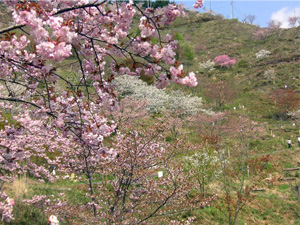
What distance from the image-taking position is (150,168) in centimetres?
539

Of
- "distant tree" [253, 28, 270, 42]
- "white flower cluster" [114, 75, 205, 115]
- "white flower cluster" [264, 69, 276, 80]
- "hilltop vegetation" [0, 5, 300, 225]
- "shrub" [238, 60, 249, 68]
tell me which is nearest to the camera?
"hilltop vegetation" [0, 5, 300, 225]

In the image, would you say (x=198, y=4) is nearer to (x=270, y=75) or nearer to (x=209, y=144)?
(x=209, y=144)

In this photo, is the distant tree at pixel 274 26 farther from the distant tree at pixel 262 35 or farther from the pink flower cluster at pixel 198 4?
the pink flower cluster at pixel 198 4

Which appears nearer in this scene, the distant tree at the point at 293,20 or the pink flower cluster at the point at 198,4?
the pink flower cluster at the point at 198,4

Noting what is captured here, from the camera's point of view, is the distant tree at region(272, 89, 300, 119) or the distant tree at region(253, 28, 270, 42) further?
the distant tree at region(253, 28, 270, 42)

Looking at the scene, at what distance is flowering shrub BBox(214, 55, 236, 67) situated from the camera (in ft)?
110

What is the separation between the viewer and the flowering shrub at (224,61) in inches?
1321

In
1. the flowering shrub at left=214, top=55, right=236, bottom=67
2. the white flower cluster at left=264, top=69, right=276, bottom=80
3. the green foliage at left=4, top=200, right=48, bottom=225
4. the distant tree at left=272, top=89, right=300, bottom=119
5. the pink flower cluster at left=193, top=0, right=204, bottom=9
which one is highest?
the flowering shrub at left=214, top=55, right=236, bottom=67

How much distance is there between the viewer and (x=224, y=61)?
113 ft

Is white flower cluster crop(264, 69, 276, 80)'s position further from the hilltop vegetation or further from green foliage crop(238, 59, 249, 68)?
green foliage crop(238, 59, 249, 68)

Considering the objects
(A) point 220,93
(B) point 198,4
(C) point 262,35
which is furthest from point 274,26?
(B) point 198,4

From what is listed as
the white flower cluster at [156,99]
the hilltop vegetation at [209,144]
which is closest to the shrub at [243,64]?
the hilltop vegetation at [209,144]

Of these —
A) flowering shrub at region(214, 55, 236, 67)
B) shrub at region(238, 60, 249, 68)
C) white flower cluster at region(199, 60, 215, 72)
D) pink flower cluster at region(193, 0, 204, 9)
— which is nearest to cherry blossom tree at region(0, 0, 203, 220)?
pink flower cluster at region(193, 0, 204, 9)

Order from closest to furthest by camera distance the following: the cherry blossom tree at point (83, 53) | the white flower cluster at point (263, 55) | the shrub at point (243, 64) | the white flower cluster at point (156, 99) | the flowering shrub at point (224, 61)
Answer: the cherry blossom tree at point (83, 53), the white flower cluster at point (156, 99), the white flower cluster at point (263, 55), the shrub at point (243, 64), the flowering shrub at point (224, 61)
